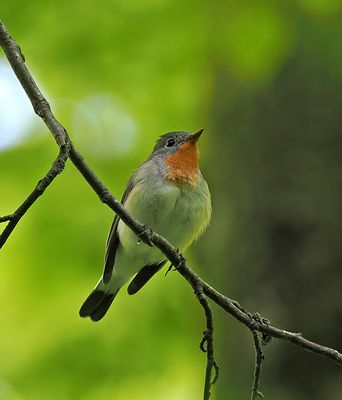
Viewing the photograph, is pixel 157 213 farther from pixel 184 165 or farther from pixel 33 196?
pixel 33 196

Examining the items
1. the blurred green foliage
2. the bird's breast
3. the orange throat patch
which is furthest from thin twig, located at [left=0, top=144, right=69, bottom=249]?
the blurred green foliage

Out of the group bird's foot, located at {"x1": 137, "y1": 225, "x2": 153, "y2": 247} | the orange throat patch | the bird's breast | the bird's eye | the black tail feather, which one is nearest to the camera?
bird's foot, located at {"x1": 137, "y1": 225, "x2": 153, "y2": 247}

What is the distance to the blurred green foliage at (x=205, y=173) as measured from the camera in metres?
5.75

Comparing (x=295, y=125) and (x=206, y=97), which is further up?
(x=206, y=97)

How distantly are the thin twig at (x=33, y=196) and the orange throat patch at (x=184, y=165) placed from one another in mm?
2763

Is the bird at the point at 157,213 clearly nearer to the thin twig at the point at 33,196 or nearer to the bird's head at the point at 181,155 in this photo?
the bird's head at the point at 181,155

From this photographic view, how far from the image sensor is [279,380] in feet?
17.6

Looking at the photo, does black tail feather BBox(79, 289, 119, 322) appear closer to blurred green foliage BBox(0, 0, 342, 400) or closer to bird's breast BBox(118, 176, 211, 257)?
bird's breast BBox(118, 176, 211, 257)

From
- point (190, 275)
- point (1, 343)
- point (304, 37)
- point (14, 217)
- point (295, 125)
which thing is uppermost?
point (304, 37)

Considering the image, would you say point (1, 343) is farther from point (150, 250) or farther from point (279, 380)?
point (279, 380)

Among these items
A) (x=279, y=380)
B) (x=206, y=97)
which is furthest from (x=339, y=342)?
(x=206, y=97)

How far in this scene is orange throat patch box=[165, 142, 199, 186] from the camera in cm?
553

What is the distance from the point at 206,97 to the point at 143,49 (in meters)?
0.92

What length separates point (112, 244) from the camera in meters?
5.87
